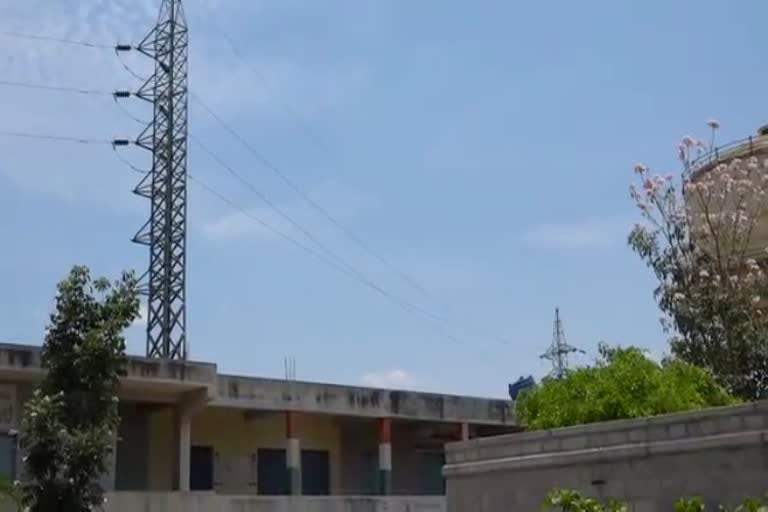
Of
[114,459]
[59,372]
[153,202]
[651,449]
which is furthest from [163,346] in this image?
[651,449]

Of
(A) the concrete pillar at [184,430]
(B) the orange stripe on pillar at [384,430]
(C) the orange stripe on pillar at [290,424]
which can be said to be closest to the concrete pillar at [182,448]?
(A) the concrete pillar at [184,430]

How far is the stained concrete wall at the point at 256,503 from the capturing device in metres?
19.2

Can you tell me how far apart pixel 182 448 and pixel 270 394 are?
6.26 feet

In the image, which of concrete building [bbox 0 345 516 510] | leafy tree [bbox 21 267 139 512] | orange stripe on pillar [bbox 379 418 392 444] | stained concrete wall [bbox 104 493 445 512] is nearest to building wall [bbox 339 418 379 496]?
concrete building [bbox 0 345 516 510]

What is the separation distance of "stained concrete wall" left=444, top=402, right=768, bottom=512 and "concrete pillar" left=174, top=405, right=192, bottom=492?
7.79 m

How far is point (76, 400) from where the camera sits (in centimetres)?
1503

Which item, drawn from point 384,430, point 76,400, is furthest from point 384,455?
point 76,400

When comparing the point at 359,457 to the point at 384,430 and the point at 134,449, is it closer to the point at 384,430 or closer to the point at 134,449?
the point at 384,430

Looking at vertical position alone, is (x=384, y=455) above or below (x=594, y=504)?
above

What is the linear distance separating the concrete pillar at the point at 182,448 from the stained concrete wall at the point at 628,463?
7789mm

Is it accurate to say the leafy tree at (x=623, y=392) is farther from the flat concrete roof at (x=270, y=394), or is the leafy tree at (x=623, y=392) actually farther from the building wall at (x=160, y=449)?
the building wall at (x=160, y=449)

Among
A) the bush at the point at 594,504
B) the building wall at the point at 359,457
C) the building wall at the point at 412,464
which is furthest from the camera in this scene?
the building wall at the point at 412,464

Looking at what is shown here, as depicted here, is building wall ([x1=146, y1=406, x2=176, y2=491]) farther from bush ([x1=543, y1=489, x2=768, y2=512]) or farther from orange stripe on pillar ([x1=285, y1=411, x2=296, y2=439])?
bush ([x1=543, y1=489, x2=768, y2=512])

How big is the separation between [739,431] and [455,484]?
4113 millimetres
